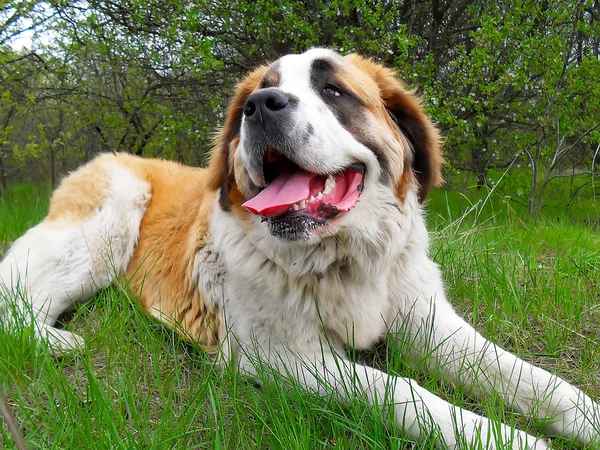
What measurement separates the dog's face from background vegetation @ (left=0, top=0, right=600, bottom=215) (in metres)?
2.44

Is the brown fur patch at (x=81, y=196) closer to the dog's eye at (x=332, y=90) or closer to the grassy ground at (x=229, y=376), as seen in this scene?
the grassy ground at (x=229, y=376)

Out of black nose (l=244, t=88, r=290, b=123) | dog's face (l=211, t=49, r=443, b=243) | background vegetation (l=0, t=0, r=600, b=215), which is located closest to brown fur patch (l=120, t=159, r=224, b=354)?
dog's face (l=211, t=49, r=443, b=243)

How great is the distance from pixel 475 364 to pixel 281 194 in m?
0.98

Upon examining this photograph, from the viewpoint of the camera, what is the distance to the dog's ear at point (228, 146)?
2438 millimetres

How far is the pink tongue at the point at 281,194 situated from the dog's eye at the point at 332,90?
0.41 m

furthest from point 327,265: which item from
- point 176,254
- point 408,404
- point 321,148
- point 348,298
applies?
point 176,254

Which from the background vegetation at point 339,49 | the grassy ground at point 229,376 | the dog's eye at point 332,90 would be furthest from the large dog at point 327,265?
the background vegetation at point 339,49

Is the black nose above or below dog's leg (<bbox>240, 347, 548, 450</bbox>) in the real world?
above

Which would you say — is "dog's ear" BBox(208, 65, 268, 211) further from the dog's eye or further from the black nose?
the black nose

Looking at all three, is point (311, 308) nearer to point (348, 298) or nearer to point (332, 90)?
point (348, 298)

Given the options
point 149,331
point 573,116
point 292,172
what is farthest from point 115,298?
point 573,116

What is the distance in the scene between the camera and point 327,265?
2176 millimetres

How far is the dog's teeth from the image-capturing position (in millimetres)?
2076

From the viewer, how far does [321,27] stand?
582 cm
